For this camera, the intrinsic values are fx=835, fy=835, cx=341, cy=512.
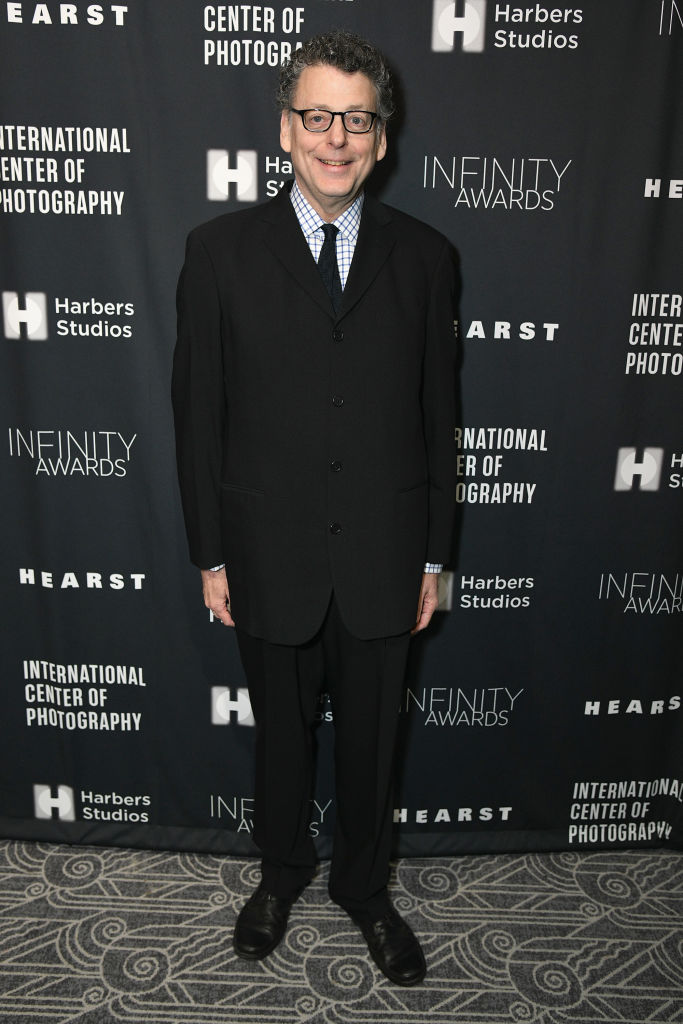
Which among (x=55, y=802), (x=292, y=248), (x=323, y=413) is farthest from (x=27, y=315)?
(x=55, y=802)

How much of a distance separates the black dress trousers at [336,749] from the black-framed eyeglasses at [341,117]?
958 mm

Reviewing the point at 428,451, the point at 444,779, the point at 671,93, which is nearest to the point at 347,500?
the point at 428,451

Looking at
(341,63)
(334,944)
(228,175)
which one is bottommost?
(334,944)

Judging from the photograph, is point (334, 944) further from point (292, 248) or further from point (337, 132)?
point (337, 132)

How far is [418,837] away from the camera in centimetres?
244

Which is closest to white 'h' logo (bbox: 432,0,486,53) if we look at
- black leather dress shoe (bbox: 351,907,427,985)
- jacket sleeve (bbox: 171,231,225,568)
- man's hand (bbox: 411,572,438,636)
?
jacket sleeve (bbox: 171,231,225,568)

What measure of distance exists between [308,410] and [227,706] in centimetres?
104

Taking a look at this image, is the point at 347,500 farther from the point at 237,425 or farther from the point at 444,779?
the point at 444,779

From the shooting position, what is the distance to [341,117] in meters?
1.62

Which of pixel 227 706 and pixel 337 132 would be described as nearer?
pixel 337 132

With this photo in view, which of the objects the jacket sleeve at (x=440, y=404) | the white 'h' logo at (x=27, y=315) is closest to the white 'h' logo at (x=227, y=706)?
the jacket sleeve at (x=440, y=404)

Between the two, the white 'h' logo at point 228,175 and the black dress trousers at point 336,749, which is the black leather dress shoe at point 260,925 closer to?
the black dress trousers at point 336,749

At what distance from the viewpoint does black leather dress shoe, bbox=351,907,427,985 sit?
1949mm

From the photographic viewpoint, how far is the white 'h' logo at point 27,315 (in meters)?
2.14
